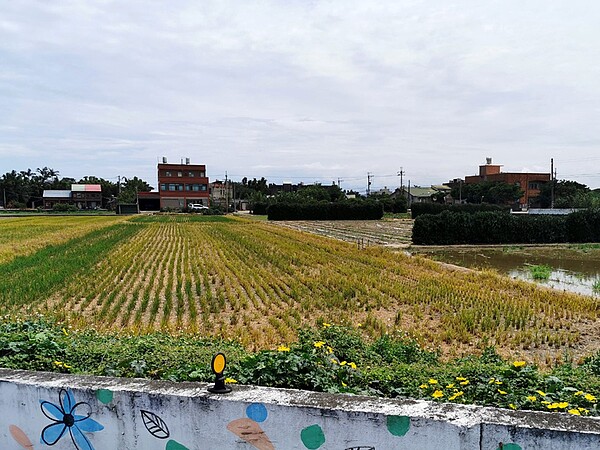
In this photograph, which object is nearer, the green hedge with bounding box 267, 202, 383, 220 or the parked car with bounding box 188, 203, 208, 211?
the green hedge with bounding box 267, 202, 383, 220

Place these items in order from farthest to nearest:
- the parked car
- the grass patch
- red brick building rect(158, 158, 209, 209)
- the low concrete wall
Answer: red brick building rect(158, 158, 209, 209) → the parked car → the grass patch → the low concrete wall

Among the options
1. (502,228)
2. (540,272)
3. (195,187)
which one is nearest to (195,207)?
(195,187)

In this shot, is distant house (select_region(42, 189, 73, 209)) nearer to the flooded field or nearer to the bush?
the bush

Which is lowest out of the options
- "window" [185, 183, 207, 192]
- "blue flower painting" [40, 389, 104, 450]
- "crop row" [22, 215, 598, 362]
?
"crop row" [22, 215, 598, 362]

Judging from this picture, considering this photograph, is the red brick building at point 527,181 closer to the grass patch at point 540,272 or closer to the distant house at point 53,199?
the grass patch at point 540,272

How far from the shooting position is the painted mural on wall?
237 centimetres

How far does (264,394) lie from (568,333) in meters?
6.74

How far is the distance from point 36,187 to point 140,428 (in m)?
108

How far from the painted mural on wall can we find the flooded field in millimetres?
11866

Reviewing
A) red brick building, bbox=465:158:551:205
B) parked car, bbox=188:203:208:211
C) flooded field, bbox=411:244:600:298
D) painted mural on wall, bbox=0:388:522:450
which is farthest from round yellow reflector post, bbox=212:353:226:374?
red brick building, bbox=465:158:551:205

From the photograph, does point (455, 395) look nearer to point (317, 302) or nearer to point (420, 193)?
point (317, 302)

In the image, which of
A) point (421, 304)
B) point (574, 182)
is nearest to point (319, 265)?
point (421, 304)

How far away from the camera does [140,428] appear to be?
2.61 metres

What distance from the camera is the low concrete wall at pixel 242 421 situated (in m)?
2.23
